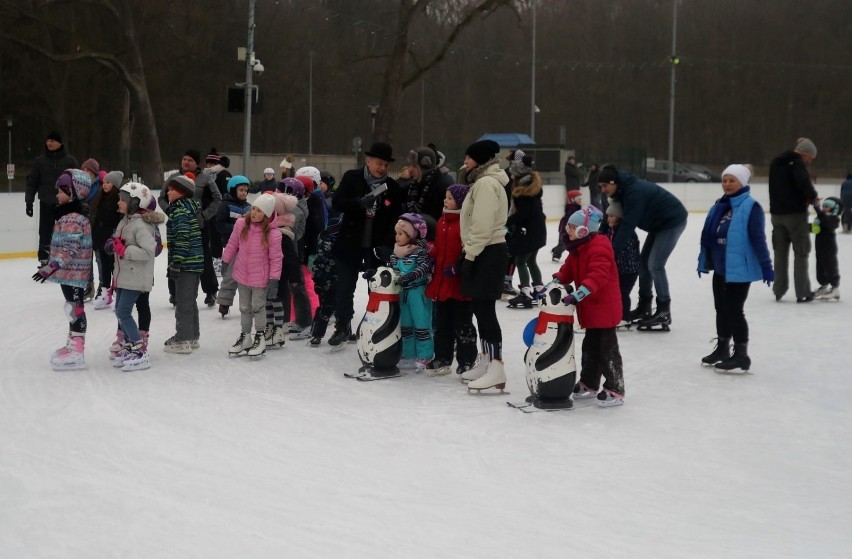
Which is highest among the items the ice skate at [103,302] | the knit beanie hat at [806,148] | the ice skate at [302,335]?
the knit beanie hat at [806,148]

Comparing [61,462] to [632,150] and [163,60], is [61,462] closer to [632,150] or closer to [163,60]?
[632,150]

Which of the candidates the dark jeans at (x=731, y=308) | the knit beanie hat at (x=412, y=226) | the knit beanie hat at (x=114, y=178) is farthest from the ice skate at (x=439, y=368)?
the knit beanie hat at (x=114, y=178)

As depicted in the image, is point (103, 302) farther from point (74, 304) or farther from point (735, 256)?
point (735, 256)

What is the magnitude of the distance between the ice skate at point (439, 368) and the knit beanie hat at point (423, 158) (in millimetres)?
1393

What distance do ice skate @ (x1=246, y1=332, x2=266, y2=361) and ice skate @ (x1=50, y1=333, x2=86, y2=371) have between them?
3.79ft

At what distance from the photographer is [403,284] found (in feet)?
22.3

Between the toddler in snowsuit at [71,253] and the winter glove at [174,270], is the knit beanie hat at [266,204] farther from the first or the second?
the toddler in snowsuit at [71,253]

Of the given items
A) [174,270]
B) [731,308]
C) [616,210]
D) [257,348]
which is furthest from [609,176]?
[174,270]

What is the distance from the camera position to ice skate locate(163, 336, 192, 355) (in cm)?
763

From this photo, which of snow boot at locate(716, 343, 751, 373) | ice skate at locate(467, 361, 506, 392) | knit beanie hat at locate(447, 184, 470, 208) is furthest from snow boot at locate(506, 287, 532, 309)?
ice skate at locate(467, 361, 506, 392)

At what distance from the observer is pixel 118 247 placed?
6.91m

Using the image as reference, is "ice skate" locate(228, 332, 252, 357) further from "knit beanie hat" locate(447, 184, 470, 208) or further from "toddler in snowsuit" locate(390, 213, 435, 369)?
"knit beanie hat" locate(447, 184, 470, 208)

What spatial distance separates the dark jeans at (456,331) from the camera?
6754 millimetres

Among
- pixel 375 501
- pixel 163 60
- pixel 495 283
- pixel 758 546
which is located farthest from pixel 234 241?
pixel 163 60
